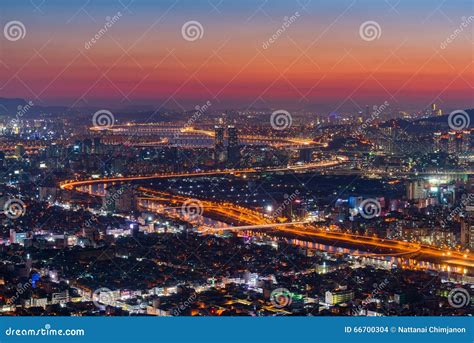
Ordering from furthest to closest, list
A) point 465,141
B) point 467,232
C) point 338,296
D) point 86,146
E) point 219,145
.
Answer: point 219,145 < point 86,146 < point 465,141 < point 467,232 < point 338,296

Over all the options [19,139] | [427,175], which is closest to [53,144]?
[19,139]

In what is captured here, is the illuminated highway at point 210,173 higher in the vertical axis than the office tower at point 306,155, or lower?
lower

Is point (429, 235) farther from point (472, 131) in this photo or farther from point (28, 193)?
point (472, 131)

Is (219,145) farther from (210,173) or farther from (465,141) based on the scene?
(465,141)

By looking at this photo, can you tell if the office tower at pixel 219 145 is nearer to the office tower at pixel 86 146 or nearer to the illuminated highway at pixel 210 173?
the illuminated highway at pixel 210 173

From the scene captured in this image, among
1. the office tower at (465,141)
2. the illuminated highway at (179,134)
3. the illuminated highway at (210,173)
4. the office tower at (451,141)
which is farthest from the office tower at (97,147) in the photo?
the office tower at (465,141)

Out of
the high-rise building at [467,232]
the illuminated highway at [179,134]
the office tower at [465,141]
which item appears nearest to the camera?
the high-rise building at [467,232]

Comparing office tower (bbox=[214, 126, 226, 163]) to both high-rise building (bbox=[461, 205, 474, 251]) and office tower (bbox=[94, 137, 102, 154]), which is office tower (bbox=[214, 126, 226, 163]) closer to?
office tower (bbox=[94, 137, 102, 154])

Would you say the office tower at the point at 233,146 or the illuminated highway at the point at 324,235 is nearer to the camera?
the illuminated highway at the point at 324,235

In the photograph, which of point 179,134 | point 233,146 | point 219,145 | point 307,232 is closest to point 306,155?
point 233,146

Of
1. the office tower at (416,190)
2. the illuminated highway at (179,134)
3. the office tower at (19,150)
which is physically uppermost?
the illuminated highway at (179,134)
